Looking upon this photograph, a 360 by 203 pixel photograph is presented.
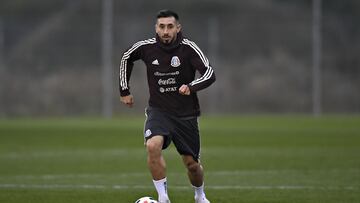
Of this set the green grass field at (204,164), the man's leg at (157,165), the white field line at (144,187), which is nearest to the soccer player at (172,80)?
the man's leg at (157,165)

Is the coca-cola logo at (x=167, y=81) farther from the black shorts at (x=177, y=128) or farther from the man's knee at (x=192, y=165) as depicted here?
the man's knee at (x=192, y=165)

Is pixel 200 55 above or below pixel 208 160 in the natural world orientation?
above

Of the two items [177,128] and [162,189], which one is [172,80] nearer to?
[177,128]

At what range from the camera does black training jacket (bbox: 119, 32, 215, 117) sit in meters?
9.80

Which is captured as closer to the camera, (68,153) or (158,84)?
(158,84)

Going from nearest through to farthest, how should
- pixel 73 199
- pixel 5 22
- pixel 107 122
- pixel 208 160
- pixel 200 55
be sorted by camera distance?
pixel 200 55, pixel 73 199, pixel 208 160, pixel 107 122, pixel 5 22

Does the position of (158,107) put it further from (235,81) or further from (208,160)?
(235,81)

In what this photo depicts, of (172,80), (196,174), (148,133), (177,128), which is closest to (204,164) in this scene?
(196,174)

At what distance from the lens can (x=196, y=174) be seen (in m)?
10.1

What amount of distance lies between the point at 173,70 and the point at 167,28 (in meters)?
0.46

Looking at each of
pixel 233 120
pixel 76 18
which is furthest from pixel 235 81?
pixel 76 18

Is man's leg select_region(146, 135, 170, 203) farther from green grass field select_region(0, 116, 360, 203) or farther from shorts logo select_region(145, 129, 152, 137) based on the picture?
green grass field select_region(0, 116, 360, 203)

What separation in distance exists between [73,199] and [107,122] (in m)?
20.6

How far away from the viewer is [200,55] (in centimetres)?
983
